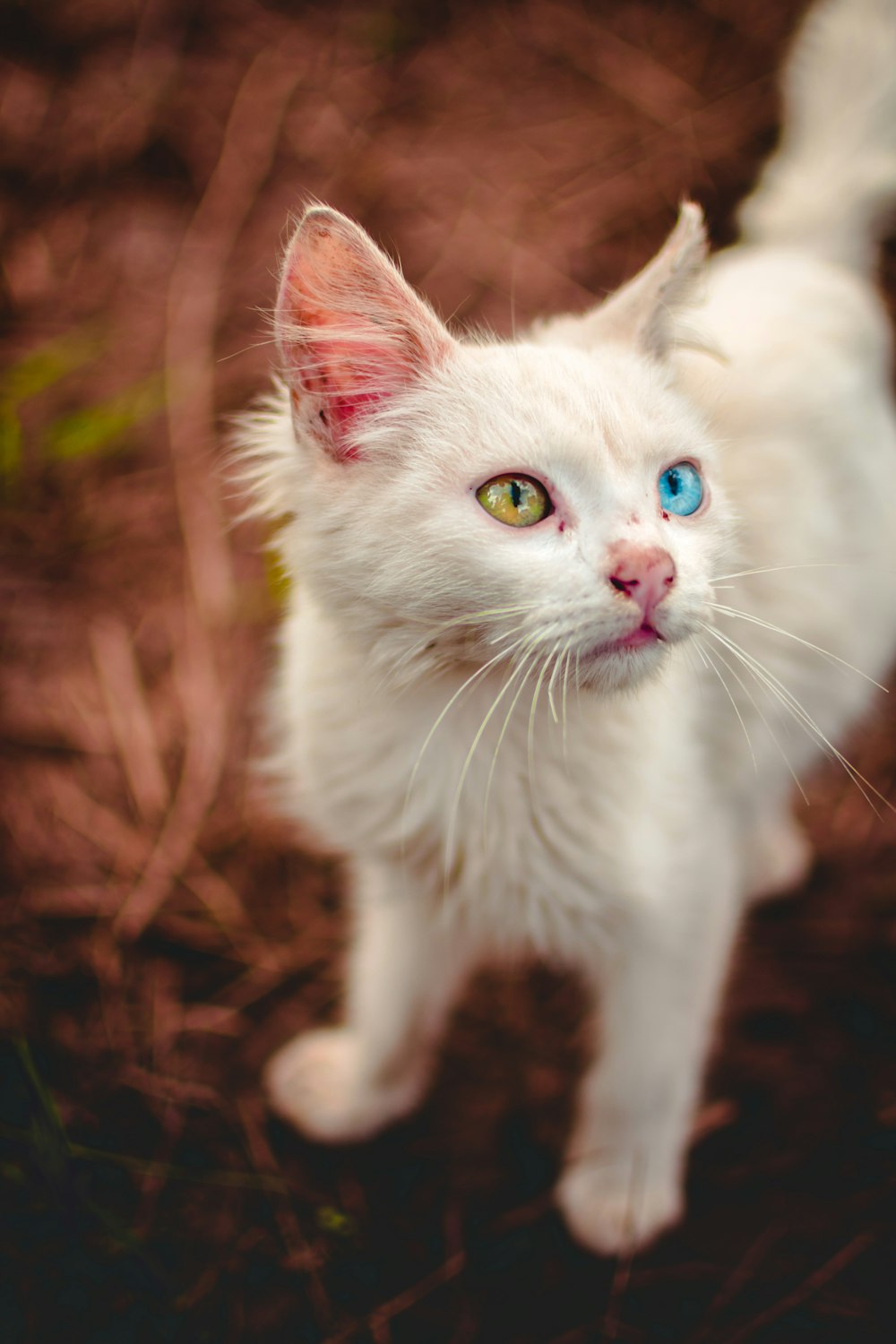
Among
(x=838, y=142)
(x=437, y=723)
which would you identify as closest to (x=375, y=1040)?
(x=437, y=723)

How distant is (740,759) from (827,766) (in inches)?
32.6

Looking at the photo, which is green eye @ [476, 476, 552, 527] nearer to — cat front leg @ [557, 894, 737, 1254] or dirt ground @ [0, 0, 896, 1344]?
cat front leg @ [557, 894, 737, 1254]

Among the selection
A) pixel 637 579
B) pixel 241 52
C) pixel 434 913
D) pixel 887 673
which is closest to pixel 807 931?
pixel 887 673

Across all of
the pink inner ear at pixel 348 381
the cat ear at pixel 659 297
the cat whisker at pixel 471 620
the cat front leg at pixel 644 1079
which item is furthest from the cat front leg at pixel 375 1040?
the cat ear at pixel 659 297

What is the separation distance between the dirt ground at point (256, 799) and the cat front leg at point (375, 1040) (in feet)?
0.18

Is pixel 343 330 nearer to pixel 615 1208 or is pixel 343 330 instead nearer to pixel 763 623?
pixel 763 623

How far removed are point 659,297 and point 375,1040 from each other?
1.30 metres

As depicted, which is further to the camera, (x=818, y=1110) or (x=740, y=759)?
(x=818, y=1110)

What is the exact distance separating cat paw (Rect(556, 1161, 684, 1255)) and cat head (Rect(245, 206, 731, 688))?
1003 mm

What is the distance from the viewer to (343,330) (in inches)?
40.6

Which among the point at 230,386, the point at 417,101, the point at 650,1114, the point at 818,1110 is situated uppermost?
the point at 417,101

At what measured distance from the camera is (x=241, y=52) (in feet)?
9.84

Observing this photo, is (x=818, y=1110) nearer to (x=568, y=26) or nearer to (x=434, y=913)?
(x=434, y=913)

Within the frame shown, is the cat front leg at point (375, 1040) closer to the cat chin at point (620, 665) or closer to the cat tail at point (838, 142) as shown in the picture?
the cat chin at point (620, 665)
